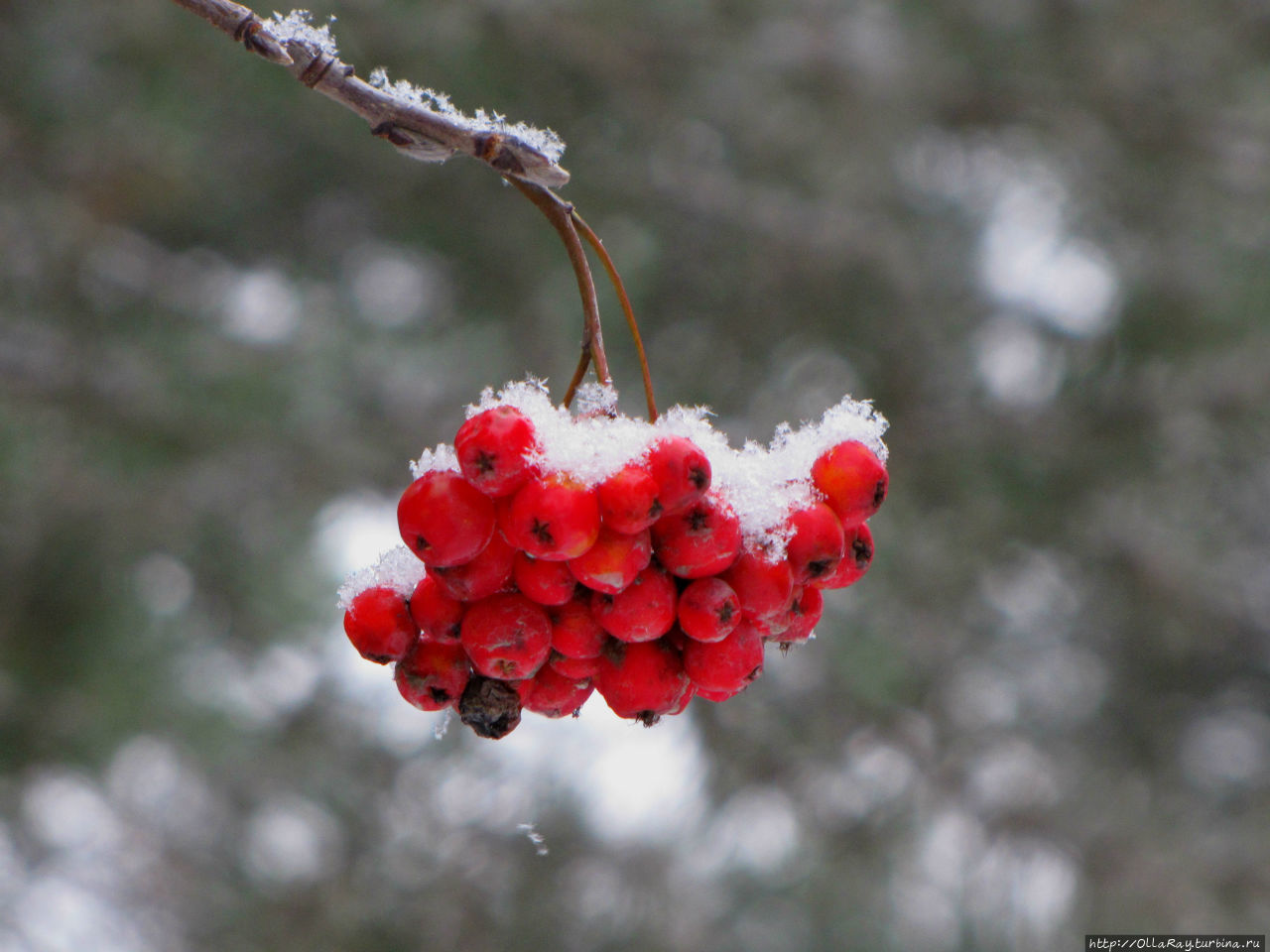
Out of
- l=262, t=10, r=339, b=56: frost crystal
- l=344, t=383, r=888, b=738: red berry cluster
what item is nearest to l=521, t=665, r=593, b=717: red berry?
l=344, t=383, r=888, b=738: red berry cluster

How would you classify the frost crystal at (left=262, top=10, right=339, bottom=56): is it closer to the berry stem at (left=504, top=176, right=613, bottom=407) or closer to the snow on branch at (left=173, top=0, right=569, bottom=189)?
the snow on branch at (left=173, top=0, right=569, bottom=189)

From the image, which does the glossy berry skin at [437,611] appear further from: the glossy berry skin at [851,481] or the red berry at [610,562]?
the glossy berry skin at [851,481]

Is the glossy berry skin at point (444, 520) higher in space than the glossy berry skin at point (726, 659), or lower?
higher

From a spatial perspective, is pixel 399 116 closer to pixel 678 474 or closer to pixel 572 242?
pixel 572 242

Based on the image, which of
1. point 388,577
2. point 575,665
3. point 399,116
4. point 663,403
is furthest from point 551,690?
point 663,403

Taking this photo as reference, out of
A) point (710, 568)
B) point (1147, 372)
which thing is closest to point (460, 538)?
point (710, 568)

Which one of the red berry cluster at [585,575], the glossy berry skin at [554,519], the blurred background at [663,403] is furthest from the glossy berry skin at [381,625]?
the blurred background at [663,403]

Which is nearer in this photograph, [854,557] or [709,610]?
[709,610]
